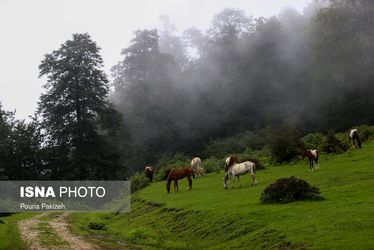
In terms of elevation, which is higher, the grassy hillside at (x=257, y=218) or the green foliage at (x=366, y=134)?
the green foliage at (x=366, y=134)

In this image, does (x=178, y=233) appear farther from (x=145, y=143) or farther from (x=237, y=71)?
(x=237, y=71)

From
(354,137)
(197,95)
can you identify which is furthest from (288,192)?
(197,95)

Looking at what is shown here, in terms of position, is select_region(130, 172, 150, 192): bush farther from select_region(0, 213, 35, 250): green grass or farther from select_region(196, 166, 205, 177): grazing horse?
select_region(0, 213, 35, 250): green grass

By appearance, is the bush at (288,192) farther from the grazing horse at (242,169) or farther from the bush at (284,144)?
the bush at (284,144)

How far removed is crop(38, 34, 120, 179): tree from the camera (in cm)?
5800

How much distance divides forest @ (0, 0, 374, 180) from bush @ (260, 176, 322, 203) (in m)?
17.4

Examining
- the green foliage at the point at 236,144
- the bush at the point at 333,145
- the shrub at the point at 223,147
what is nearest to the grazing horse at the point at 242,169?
the bush at the point at 333,145

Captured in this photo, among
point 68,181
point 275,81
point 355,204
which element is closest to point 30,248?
point 355,204

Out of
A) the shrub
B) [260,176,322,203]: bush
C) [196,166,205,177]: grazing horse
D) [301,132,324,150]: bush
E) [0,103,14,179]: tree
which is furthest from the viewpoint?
the shrub

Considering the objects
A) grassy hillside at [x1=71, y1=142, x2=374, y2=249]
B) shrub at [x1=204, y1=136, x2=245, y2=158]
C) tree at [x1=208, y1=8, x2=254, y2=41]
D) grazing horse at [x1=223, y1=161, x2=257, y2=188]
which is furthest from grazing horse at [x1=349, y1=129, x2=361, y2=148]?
tree at [x1=208, y1=8, x2=254, y2=41]

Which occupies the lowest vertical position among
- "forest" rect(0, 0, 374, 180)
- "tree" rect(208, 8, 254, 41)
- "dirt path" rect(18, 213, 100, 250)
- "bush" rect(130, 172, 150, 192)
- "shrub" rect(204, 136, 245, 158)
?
"dirt path" rect(18, 213, 100, 250)

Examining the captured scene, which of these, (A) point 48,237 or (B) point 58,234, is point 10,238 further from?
(B) point 58,234

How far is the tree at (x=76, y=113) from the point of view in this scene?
58000mm

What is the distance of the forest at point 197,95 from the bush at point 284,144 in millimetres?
1190
